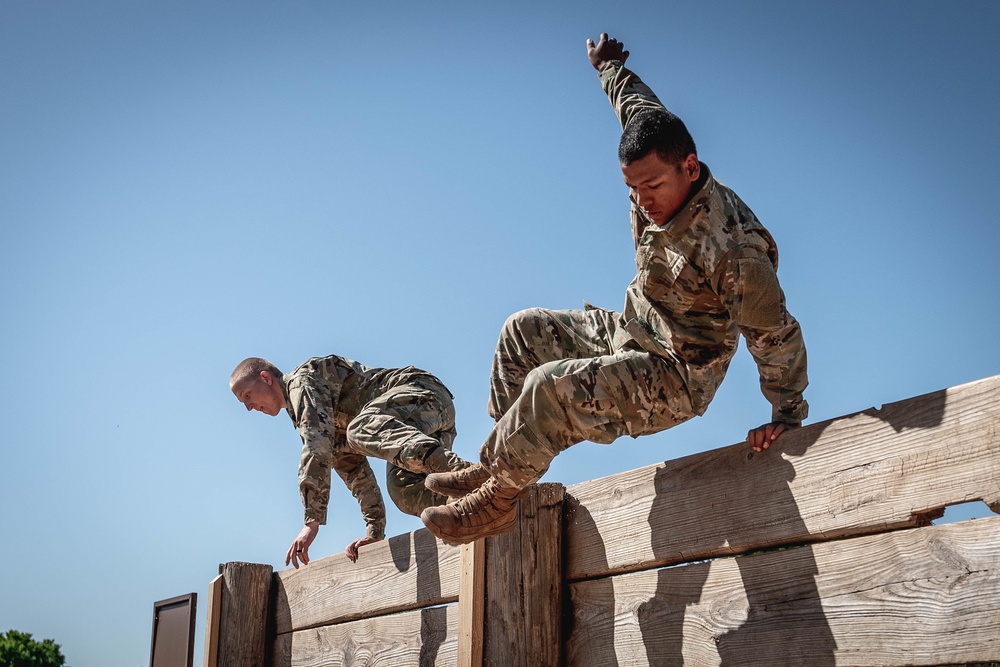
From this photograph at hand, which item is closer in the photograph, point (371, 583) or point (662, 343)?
point (662, 343)

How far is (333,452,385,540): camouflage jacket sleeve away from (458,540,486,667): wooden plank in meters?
2.51

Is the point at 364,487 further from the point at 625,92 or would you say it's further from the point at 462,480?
the point at 625,92

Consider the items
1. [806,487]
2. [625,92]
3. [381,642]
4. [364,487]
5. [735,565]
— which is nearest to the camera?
[806,487]

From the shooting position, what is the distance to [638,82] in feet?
13.2

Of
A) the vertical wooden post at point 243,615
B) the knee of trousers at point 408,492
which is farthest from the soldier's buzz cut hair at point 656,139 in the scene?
the vertical wooden post at point 243,615

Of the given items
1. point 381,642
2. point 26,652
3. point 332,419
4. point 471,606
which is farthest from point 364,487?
point 26,652

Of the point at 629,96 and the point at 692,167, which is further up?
the point at 629,96

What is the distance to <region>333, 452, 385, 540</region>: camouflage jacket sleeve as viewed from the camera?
21.7ft

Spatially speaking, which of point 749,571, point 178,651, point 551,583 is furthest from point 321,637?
point 749,571

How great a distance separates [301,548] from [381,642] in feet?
3.60

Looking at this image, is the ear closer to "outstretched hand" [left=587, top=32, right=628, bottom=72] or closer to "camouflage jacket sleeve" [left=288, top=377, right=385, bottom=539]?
"outstretched hand" [left=587, top=32, right=628, bottom=72]

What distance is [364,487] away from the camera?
678 cm

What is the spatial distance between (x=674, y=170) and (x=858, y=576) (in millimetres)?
1503

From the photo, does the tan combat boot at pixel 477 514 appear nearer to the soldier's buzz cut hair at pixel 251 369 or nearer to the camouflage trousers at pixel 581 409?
the camouflage trousers at pixel 581 409
